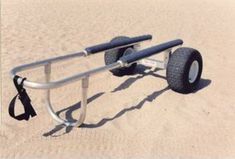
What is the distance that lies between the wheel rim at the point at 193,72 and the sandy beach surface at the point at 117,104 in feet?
0.70

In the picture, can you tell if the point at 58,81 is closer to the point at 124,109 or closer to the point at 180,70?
the point at 124,109

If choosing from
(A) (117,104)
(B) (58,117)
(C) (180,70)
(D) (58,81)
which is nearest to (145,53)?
(C) (180,70)

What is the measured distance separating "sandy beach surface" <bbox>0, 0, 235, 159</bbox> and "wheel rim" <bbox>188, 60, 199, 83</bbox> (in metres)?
0.21

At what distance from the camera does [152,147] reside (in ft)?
14.4

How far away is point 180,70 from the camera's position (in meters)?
5.51

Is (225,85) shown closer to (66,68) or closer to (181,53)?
(181,53)

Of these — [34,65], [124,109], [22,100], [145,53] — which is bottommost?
[124,109]

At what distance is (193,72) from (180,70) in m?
0.52

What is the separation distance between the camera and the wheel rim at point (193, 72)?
588 cm

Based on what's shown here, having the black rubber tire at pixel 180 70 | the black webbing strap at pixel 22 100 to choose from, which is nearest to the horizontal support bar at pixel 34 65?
the black webbing strap at pixel 22 100

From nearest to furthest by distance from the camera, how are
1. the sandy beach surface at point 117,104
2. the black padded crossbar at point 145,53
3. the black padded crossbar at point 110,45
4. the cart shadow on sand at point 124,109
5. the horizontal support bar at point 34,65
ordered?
the horizontal support bar at point 34,65 < the sandy beach surface at point 117,104 < the cart shadow on sand at point 124,109 < the black padded crossbar at point 145,53 < the black padded crossbar at point 110,45

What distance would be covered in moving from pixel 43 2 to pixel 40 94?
733 centimetres

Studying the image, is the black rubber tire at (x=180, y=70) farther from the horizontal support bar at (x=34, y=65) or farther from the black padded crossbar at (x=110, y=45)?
the horizontal support bar at (x=34, y=65)

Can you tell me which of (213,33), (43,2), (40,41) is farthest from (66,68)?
(43,2)
